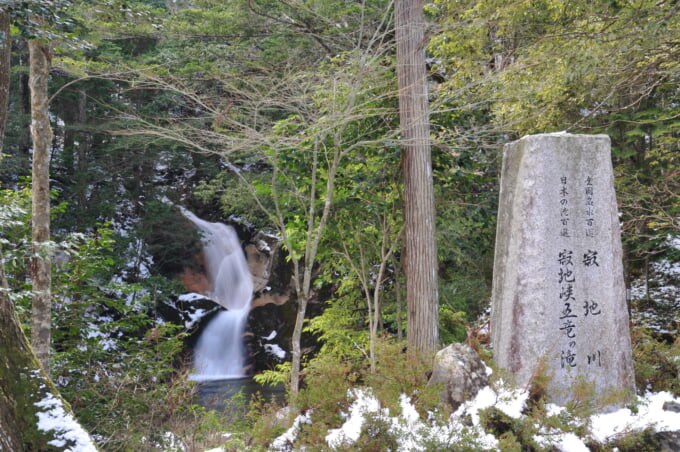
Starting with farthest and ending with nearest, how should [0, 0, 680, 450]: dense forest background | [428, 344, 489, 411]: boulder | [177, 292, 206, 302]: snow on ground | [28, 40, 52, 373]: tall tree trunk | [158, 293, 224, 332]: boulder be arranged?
[177, 292, 206, 302]: snow on ground → [158, 293, 224, 332]: boulder → [0, 0, 680, 450]: dense forest background → [28, 40, 52, 373]: tall tree trunk → [428, 344, 489, 411]: boulder

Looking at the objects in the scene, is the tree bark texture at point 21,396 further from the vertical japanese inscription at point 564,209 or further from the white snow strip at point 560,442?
the vertical japanese inscription at point 564,209

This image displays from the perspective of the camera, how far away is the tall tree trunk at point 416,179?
7.48 m

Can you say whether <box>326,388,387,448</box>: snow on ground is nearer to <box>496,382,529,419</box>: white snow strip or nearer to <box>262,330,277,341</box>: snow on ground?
<box>496,382,529,419</box>: white snow strip

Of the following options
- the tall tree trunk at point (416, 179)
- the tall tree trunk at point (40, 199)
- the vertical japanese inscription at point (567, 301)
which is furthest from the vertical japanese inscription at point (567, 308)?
the tall tree trunk at point (40, 199)

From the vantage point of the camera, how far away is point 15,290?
7.88 m

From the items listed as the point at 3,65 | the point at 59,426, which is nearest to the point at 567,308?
the point at 59,426

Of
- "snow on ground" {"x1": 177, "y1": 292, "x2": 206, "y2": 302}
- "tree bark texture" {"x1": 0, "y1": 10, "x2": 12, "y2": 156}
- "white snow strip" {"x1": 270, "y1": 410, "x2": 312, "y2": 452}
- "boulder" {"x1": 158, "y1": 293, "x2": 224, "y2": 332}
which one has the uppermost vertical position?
"tree bark texture" {"x1": 0, "y1": 10, "x2": 12, "y2": 156}

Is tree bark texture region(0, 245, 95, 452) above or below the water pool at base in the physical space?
above

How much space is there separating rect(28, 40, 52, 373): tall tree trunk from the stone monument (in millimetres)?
4838

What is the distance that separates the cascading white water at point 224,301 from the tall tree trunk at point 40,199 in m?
8.67

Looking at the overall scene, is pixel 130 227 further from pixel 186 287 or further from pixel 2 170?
pixel 2 170

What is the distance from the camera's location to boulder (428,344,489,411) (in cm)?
449

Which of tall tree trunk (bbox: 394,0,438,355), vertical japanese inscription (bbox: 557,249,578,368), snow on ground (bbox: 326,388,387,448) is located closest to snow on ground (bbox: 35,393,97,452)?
snow on ground (bbox: 326,388,387,448)

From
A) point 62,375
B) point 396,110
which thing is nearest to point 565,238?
point 396,110
